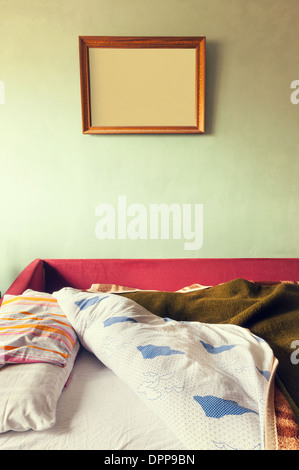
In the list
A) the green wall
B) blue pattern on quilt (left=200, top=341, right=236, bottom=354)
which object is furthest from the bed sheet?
the green wall

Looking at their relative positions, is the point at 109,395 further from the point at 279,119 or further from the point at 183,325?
the point at 279,119

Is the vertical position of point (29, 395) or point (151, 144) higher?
point (151, 144)

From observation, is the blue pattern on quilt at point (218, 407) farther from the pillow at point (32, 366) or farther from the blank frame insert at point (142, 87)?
the blank frame insert at point (142, 87)

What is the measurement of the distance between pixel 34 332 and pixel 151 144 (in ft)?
3.86

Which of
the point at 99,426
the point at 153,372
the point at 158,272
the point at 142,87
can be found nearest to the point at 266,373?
the point at 153,372

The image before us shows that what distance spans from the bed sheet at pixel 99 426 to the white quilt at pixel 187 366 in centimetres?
4

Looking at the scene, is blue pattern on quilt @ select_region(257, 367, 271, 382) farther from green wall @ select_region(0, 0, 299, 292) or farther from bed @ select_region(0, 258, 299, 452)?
green wall @ select_region(0, 0, 299, 292)

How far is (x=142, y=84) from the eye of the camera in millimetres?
1700

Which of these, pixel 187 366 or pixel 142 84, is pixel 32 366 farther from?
pixel 142 84

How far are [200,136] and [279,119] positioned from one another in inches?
17.4

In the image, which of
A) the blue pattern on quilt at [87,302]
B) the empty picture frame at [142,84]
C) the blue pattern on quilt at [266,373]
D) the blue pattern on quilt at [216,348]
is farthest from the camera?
the empty picture frame at [142,84]

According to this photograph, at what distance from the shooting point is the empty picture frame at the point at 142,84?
1.67m

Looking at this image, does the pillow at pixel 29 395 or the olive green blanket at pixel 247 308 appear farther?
the olive green blanket at pixel 247 308

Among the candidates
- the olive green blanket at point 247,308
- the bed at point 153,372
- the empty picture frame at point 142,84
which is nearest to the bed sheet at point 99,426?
the bed at point 153,372
